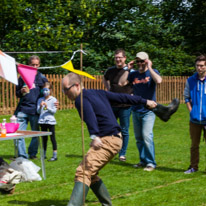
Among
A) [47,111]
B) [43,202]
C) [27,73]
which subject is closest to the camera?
[27,73]

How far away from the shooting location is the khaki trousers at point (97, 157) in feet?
14.8

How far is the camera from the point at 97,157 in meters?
4.58

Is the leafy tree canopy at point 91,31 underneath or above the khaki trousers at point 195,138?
above

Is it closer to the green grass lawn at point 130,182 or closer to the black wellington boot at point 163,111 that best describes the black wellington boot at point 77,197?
the green grass lawn at point 130,182

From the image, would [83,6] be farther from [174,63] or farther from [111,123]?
[111,123]

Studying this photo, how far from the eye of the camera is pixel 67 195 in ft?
18.7

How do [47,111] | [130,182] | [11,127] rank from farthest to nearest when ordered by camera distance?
1. [47,111]
2. [11,127]
3. [130,182]

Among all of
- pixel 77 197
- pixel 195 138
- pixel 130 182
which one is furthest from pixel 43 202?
pixel 195 138

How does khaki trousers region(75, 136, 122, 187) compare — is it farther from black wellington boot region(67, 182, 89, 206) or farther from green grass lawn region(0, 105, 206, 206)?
green grass lawn region(0, 105, 206, 206)

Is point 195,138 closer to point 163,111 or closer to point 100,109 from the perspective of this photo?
point 163,111

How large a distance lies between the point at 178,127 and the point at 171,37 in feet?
44.2

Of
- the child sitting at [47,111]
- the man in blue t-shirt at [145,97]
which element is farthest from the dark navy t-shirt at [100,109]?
the child sitting at [47,111]

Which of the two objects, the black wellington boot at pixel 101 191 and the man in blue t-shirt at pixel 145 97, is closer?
the black wellington boot at pixel 101 191

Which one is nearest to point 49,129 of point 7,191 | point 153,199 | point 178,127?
point 7,191
